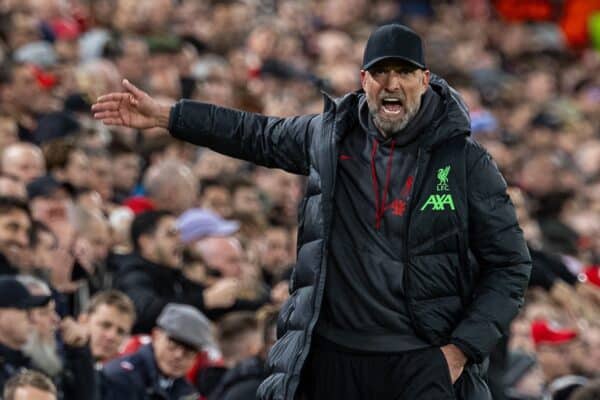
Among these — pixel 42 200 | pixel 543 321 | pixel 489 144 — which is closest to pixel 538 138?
pixel 489 144

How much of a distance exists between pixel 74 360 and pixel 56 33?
7.81 metres

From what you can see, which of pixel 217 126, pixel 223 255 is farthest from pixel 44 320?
pixel 223 255

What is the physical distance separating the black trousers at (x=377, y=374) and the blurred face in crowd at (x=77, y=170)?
5.21m

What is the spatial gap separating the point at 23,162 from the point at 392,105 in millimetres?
5374

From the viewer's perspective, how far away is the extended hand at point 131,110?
7035 millimetres

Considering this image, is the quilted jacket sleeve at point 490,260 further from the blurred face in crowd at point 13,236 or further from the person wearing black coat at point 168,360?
the blurred face in crowd at point 13,236

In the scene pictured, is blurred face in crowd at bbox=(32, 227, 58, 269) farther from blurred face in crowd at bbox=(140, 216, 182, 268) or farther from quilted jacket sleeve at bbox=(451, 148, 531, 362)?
quilted jacket sleeve at bbox=(451, 148, 531, 362)

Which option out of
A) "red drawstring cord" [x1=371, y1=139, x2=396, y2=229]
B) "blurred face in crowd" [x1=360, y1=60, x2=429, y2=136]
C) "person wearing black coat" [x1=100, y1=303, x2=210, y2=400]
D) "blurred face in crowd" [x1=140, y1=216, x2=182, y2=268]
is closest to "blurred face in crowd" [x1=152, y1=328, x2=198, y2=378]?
"person wearing black coat" [x1=100, y1=303, x2=210, y2=400]

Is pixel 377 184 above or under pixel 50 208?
under

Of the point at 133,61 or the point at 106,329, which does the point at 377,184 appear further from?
the point at 133,61

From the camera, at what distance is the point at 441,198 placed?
6.70m

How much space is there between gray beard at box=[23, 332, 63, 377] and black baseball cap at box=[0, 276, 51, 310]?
0.50 feet

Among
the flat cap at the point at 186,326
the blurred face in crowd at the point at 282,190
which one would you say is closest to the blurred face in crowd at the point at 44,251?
the flat cap at the point at 186,326

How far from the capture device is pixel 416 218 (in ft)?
21.9
